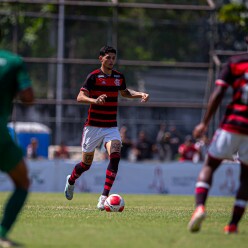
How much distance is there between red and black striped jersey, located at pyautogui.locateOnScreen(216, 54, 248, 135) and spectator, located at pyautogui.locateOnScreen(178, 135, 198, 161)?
18.6m

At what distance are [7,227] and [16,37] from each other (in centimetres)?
1972

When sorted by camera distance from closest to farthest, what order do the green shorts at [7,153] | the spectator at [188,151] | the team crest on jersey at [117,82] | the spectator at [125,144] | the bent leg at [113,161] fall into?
the green shorts at [7,153] → the bent leg at [113,161] → the team crest on jersey at [117,82] → the spectator at [188,151] → the spectator at [125,144]

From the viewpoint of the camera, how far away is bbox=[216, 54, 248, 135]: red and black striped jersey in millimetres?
8781

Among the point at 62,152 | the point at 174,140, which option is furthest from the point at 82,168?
the point at 174,140

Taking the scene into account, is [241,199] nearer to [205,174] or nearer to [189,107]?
[205,174]

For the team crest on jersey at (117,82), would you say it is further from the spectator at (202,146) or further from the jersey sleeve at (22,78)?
the spectator at (202,146)

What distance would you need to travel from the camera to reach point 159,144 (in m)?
27.5

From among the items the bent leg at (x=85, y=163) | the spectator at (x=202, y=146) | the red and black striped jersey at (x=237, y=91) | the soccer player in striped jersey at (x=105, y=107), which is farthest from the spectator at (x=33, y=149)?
the red and black striped jersey at (x=237, y=91)

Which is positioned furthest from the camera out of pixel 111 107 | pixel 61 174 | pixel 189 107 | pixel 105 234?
pixel 189 107

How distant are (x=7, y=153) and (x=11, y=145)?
0.28 feet

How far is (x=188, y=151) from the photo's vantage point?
90.6 ft

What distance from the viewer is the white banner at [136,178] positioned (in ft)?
83.4

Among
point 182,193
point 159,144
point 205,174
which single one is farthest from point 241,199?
point 159,144

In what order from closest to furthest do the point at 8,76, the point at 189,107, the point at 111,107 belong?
the point at 8,76 → the point at 111,107 → the point at 189,107
